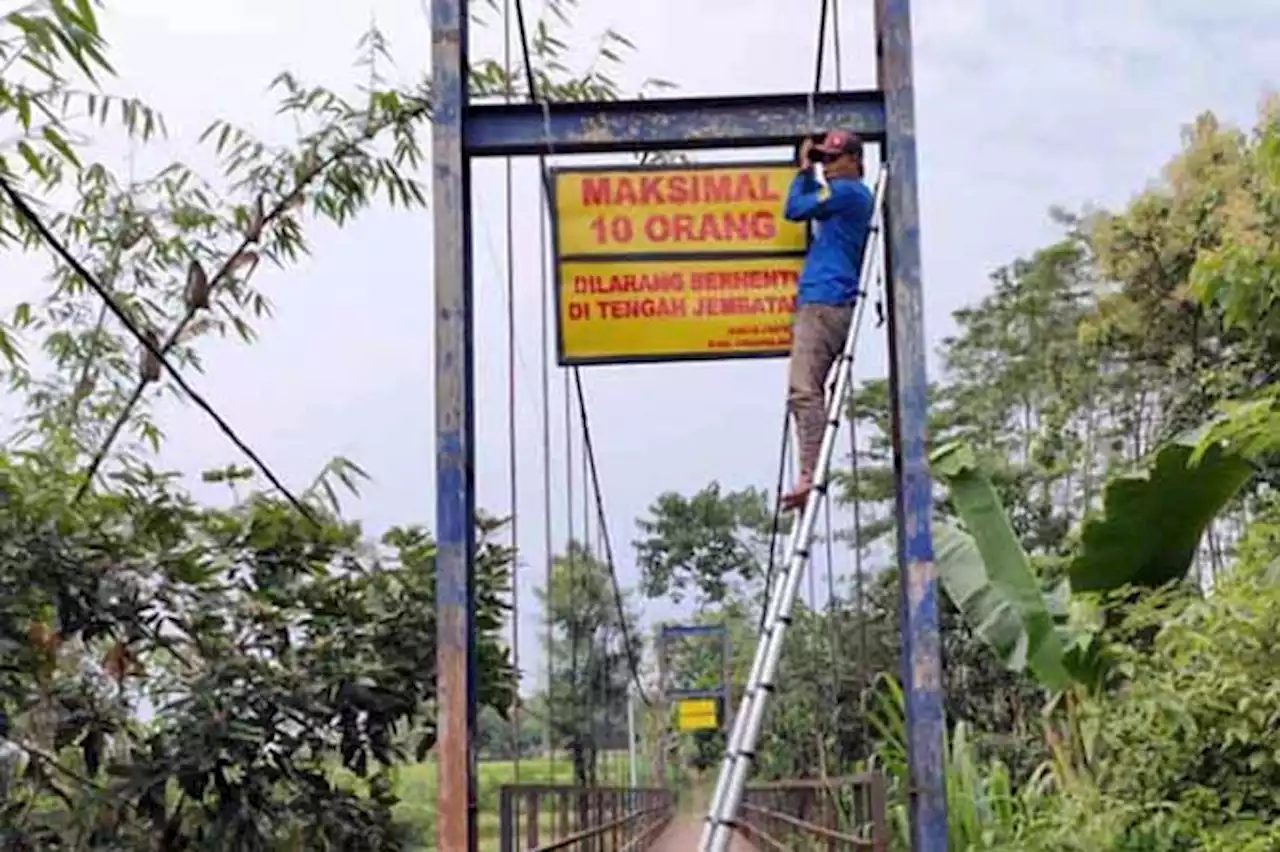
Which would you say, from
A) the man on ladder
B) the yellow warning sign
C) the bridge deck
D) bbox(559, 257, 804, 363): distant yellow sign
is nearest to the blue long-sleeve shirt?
the man on ladder

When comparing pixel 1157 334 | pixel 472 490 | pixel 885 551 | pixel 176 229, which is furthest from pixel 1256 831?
pixel 885 551

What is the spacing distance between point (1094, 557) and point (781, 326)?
2446 millimetres

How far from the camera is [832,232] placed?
3.36 meters

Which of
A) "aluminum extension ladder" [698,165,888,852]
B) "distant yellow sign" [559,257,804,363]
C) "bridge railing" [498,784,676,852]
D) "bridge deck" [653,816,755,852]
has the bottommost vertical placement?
"bridge deck" [653,816,755,852]

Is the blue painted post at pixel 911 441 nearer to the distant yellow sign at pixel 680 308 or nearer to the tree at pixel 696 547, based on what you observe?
the distant yellow sign at pixel 680 308

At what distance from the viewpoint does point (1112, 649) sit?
210 inches

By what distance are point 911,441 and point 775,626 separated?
63 cm

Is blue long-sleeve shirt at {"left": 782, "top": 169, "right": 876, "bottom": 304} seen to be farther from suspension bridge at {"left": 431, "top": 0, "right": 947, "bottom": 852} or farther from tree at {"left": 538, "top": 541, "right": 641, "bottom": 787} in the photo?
tree at {"left": 538, "top": 541, "right": 641, "bottom": 787}

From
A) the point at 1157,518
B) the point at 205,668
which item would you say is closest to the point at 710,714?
the point at 1157,518

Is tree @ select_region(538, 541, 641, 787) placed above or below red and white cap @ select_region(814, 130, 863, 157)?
below

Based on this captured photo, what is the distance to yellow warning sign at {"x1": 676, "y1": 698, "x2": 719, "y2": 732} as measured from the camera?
25422 millimetres

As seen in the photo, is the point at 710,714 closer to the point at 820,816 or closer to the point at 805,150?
the point at 820,816

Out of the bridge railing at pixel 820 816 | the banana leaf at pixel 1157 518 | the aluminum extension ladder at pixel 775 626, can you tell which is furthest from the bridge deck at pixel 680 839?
the aluminum extension ladder at pixel 775 626

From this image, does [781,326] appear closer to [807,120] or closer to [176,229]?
[807,120]
